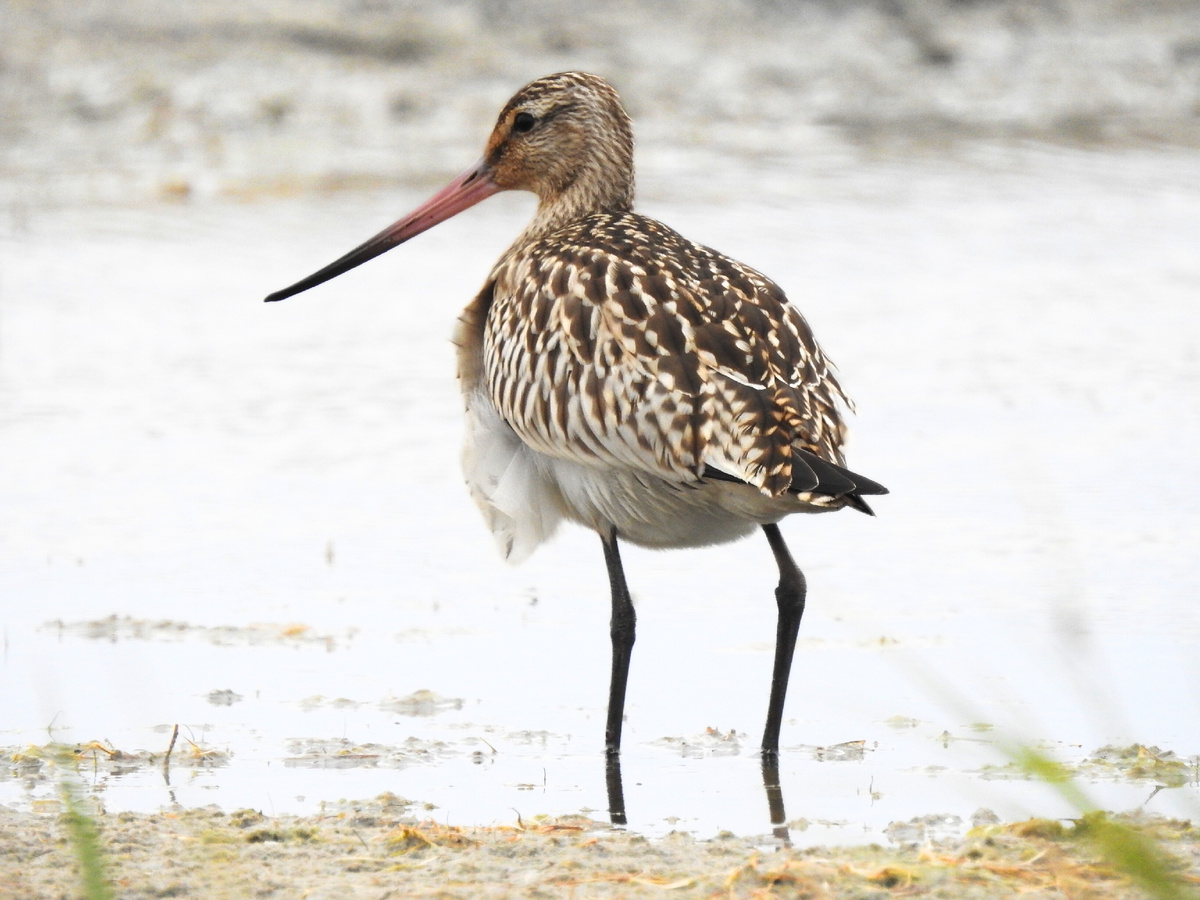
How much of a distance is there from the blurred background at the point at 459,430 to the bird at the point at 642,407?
492 millimetres

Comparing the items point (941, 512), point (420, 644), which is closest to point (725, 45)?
point (941, 512)

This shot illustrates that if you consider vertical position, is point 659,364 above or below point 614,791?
above

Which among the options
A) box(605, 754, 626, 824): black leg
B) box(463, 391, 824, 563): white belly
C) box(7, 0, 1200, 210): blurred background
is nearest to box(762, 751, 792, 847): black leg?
box(605, 754, 626, 824): black leg

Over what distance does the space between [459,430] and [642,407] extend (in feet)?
11.3

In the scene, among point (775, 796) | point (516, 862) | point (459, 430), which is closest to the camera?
point (516, 862)

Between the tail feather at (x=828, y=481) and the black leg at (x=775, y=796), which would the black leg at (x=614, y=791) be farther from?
the tail feather at (x=828, y=481)

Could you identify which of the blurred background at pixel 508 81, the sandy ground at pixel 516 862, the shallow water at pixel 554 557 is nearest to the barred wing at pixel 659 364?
the shallow water at pixel 554 557

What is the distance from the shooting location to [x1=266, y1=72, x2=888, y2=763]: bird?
4328 millimetres

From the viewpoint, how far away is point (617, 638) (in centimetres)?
497

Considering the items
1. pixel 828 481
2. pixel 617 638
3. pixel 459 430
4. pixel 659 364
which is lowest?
pixel 617 638

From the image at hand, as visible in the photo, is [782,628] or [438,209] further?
[438,209]

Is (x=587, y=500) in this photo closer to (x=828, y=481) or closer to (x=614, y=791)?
(x=614, y=791)

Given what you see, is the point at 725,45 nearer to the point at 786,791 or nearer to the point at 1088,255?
the point at 1088,255

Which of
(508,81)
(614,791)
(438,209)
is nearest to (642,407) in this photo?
(614,791)
